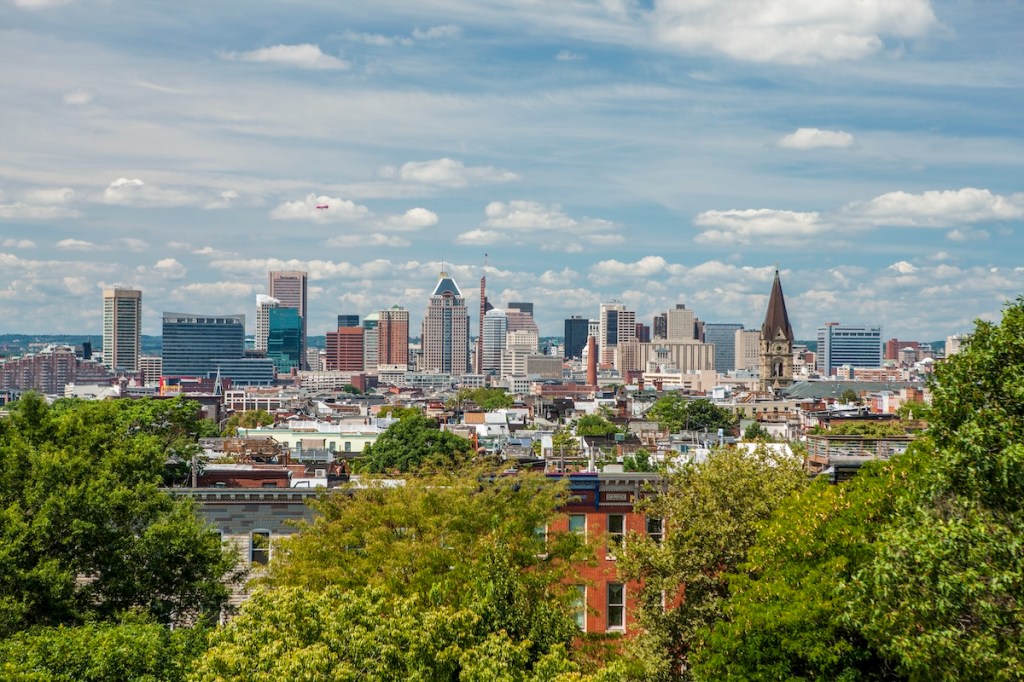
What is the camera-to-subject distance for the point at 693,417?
588 ft

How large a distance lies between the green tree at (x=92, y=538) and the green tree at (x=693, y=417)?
13812 centimetres

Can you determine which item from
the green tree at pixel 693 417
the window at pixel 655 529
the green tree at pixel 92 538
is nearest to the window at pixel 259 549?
the green tree at pixel 92 538

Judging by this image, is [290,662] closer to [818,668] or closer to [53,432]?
[818,668]

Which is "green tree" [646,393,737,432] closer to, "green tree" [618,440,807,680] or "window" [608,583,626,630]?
"window" [608,583,626,630]

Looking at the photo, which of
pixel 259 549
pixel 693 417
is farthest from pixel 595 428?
pixel 259 549

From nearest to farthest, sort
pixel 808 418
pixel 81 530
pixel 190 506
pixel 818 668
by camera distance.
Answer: pixel 818 668, pixel 81 530, pixel 190 506, pixel 808 418

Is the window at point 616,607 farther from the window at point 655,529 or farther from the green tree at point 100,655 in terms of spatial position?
the green tree at point 100,655

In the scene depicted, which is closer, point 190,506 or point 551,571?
point 551,571

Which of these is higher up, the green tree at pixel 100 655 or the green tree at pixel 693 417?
the green tree at pixel 100 655

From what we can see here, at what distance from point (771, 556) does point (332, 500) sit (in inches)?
477

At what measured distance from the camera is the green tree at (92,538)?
99.2 ft

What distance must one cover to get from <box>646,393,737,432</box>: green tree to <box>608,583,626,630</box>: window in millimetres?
130484

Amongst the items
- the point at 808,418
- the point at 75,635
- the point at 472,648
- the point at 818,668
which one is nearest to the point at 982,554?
the point at 818,668

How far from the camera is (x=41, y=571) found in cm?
2975
